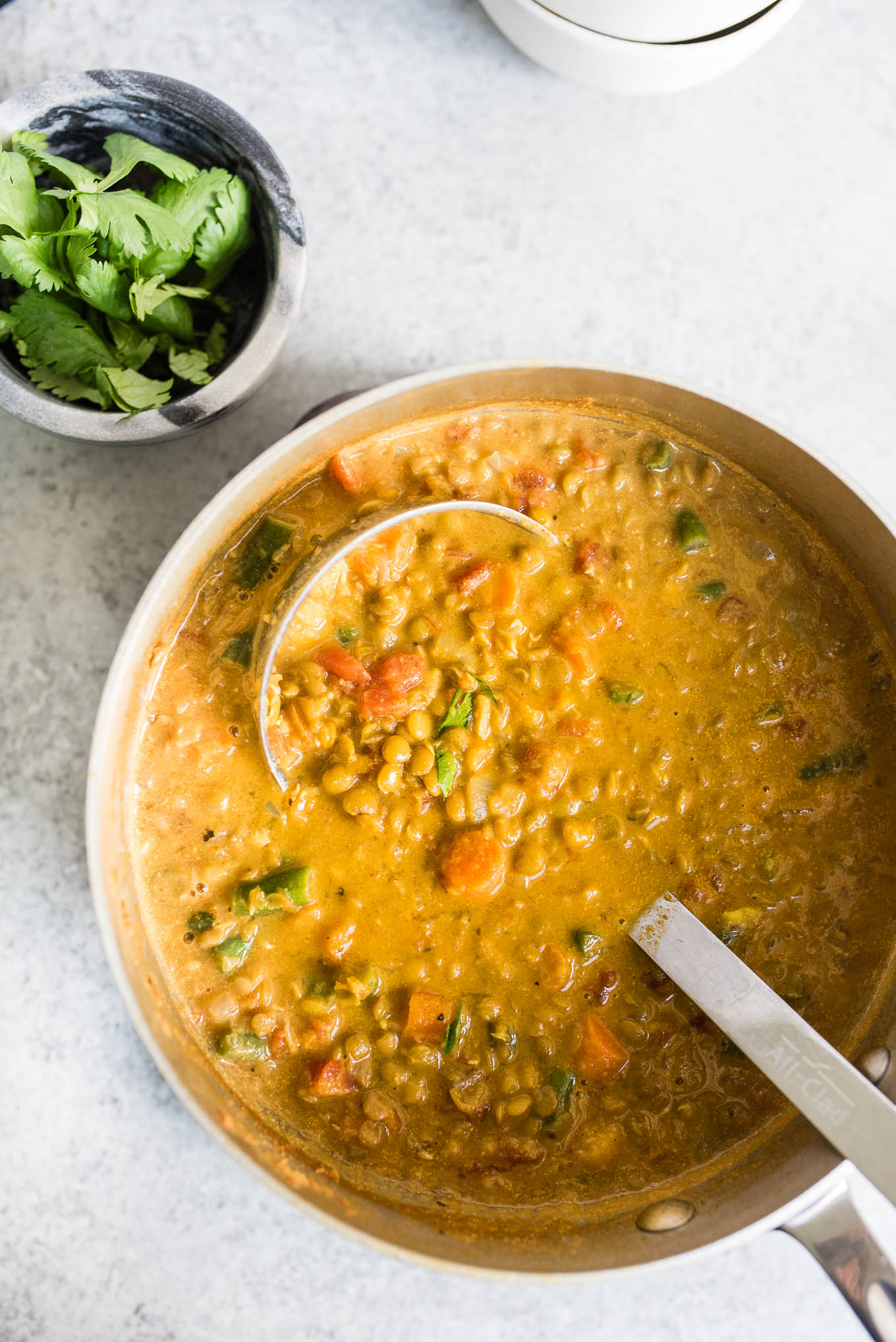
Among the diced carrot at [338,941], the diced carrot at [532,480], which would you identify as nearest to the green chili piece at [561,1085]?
the diced carrot at [338,941]

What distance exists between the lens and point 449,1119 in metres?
2.56

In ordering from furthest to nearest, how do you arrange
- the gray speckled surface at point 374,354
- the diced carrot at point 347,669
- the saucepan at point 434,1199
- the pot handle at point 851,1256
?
the gray speckled surface at point 374,354 → the diced carrot at point 347,669 → the saucepan at point 434,1199 → the pot handle at point 851,1256

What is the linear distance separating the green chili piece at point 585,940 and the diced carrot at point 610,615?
0.77 metres

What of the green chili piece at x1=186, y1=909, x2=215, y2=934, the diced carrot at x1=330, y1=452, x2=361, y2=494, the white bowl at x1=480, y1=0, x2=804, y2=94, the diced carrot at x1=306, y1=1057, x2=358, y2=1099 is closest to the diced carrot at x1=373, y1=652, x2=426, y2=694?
the diced carrot at x1=330, y1=452, x2=361, y2=494

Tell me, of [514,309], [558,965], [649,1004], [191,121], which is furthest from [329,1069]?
[191,121]

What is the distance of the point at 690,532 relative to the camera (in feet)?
8.61

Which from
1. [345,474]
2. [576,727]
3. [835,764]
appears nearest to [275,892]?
[576,727]

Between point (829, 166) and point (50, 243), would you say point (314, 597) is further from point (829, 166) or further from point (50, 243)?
point (829, 166)

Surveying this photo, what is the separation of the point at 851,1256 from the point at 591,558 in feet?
5.42

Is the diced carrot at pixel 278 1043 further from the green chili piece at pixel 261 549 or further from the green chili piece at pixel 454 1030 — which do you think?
the green chili piece at pixel 261 549

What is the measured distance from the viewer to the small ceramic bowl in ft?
7.94

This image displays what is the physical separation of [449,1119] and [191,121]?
257cm

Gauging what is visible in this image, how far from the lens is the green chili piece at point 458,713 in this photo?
8.25ft

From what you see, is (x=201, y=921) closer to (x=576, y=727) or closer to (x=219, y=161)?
(x=576, y=727)
